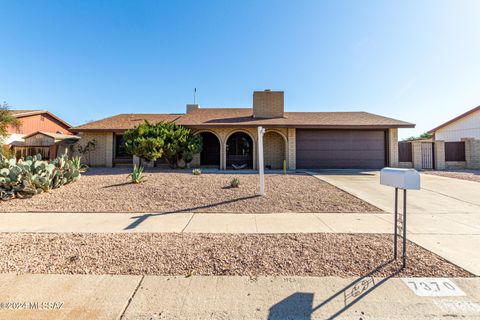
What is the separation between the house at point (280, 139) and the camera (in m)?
14.4

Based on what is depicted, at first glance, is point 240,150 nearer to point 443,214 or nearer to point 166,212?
point 166,212

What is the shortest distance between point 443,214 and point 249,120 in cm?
1155

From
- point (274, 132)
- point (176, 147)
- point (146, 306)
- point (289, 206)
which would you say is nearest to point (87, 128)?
point (176, 147)

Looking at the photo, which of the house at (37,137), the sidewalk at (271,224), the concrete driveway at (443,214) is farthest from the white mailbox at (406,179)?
the house at (37,137)

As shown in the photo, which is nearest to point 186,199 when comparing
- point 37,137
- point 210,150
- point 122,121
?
point 210,150

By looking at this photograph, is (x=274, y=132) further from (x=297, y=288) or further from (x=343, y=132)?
(x=297, y=288)

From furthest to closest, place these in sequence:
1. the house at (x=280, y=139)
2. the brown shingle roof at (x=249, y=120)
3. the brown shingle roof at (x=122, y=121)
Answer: the brown shingle roof at (x=122, y=121)
the house at (x=280, y=139)
the brown shingle roof at (x=249, y=120)

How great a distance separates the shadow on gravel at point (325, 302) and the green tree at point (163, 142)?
11.0 meters

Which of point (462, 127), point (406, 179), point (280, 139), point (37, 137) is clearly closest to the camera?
point (406, 179)

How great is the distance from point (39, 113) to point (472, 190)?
3422 centimetres

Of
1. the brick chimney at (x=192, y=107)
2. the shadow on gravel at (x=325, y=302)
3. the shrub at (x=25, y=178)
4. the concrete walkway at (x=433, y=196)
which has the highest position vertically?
the brick chimney at (x=192, y=107)

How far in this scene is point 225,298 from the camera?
2.47 meters

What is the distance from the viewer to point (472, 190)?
8523 millimetres

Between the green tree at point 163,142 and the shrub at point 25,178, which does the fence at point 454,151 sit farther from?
the shrub at point 25,178
